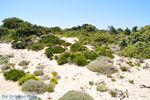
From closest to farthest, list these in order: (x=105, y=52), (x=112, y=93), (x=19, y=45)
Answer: (x=112, y=93), (x=105, y=52), (x=19, y=45)

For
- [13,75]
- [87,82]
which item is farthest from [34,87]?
[87,82]

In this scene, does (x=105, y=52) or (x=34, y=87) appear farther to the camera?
(x=105, y=52)

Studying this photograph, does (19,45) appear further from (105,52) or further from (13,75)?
(105,52)

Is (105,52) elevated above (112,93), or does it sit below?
above

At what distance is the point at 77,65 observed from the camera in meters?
12.8

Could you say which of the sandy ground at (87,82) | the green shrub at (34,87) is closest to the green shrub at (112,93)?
the sandy ground at (87,82)

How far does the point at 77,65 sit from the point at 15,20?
4616 cm

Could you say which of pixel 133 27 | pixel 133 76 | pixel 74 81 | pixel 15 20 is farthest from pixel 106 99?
pixel 15 20

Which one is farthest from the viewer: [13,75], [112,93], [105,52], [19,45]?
[19,45]

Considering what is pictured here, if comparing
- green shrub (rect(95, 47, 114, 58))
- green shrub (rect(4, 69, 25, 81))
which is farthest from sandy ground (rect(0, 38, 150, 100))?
green shrub (rect(95, 47, 114, 58))

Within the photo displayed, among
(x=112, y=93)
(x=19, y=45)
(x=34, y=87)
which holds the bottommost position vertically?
(x=112, y=93)

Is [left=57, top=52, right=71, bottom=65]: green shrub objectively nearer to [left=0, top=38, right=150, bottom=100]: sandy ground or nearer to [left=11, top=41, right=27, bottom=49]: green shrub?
[left=0, top=38, right=150, bottom=100]: sandy ground

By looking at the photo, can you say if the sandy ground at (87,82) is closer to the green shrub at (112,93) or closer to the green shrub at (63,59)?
the green shrub at (112,93)

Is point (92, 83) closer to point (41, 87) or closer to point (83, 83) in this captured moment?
point (83, 83)
